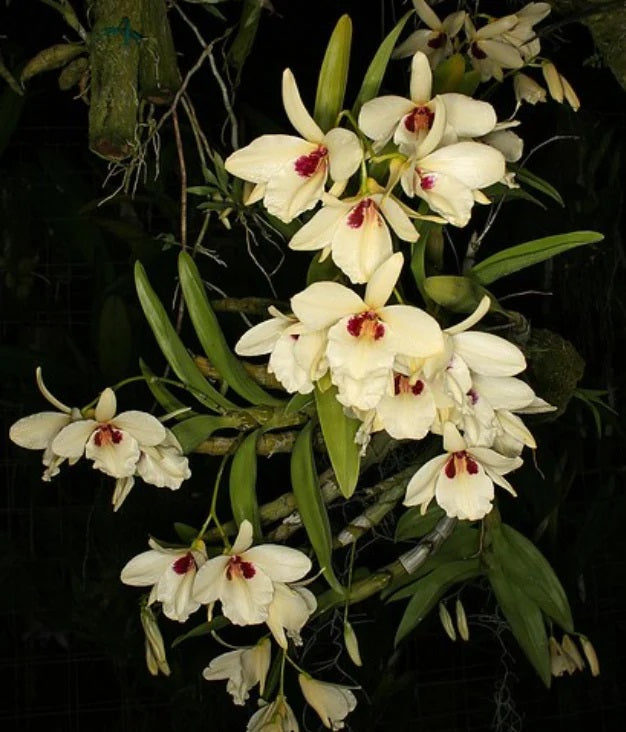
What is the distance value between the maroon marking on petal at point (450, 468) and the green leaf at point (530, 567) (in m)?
0.27

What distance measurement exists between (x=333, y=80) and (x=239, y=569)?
1.30 feet

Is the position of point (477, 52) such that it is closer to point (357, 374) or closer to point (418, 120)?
point (418, 120)

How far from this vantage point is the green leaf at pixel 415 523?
4.13 ft

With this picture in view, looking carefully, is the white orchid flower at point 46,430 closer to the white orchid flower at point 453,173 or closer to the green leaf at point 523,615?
the white orchid flower at point 453,173

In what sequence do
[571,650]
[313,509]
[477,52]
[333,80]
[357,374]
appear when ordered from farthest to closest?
[571,650] → [477,52] → [313,509] → [333,80] → [357,374]

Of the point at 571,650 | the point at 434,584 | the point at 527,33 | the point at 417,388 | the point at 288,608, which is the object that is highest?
the point at 527,33

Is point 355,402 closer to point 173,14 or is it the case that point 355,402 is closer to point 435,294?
point 435,294

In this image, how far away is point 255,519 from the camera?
100 centimetres

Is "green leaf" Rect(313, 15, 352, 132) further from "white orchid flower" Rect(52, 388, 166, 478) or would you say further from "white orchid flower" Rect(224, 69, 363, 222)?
"white orchid flower" Rect(52, 388, 166, 478)

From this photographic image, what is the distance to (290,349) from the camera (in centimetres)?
85

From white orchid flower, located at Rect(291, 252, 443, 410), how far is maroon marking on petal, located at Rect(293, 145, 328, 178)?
0.09 meters

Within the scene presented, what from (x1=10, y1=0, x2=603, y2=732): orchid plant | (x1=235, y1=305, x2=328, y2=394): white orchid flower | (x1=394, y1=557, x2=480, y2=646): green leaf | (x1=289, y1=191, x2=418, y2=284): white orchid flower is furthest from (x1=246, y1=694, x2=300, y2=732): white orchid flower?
(x1=289, y1=191, x2=418, y2=284): white orchid flower

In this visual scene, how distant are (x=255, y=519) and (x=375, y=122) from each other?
0.37m

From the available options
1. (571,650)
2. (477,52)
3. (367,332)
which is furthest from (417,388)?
(571,650)
